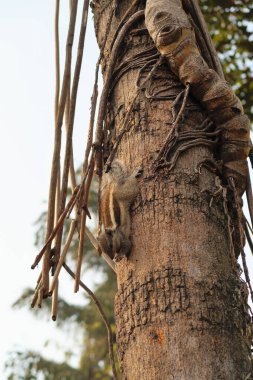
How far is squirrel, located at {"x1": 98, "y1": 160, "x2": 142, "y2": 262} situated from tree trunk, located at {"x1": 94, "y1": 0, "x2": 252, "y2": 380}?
18 millimetres

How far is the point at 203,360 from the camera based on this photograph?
138 cm

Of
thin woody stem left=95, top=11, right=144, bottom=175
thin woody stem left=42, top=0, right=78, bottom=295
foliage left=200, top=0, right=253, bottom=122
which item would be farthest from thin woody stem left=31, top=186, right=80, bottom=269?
foliage left=200, top=0, right=253, bottom=122

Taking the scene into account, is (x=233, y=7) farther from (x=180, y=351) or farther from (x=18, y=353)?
(x=18, y=353)

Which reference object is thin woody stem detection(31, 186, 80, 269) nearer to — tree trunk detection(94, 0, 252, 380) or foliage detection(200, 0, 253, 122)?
tree trunk detection(94, 0, 252, 380)

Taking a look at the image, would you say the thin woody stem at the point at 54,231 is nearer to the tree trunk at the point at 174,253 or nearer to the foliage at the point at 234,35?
the tree trunk at the point at 174,253

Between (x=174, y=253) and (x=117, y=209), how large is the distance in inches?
8.2

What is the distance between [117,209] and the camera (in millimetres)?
1665

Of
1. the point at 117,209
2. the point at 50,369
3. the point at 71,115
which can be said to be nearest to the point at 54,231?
the point at 117,209

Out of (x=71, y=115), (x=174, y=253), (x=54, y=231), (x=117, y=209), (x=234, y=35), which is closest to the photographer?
(x=174, y=253)

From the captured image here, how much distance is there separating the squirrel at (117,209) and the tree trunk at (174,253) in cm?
2

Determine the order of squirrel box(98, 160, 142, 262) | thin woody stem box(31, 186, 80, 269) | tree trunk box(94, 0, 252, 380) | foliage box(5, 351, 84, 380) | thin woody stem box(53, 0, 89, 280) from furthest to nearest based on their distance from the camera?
foliage box(5, 351, 84, 380) → thin woody stem box(53, 0, 89, 280) → thin woody stem box(31, 186, 80, 269) → squirrel box(98, 160, 142, 262) → tree trunk box(94, 0, 252, 380)

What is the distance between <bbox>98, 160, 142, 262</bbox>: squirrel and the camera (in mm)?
1607

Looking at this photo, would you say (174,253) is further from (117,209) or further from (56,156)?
(56,156)

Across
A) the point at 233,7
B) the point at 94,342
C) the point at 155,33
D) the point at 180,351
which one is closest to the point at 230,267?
the point at 180,351
